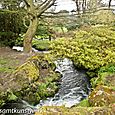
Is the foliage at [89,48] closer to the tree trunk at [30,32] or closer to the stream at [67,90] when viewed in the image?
the stream at [67,90]

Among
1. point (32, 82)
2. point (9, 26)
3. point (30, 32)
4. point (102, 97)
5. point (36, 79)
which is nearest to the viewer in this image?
point (102, 97)

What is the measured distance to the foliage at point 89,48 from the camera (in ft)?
38.5

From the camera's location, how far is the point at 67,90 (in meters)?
11.4

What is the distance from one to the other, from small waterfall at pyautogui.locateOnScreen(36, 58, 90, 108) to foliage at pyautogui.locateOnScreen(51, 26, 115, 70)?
72 centimetres

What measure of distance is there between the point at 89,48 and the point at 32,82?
3013mm

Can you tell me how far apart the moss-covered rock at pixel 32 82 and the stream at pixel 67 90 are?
11.5 inches

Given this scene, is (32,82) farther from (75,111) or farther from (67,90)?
(75,111)

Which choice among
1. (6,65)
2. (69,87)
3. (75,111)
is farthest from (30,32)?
(75,111)

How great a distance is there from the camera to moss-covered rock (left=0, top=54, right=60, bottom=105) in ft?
33.4

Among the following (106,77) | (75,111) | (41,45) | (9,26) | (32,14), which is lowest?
(41,45)

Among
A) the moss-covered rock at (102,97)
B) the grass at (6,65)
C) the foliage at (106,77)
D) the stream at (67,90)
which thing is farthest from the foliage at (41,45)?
the moss-covered rock at (102,97)

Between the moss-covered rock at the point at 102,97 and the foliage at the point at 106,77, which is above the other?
the moss-covered rock at the point at 102,97

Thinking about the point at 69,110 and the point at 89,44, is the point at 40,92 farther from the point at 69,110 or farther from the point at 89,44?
the point at 69,110

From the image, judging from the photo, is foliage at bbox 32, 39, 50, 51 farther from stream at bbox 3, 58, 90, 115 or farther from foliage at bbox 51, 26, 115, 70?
foliage at bbox 51, 26, 115, 70
